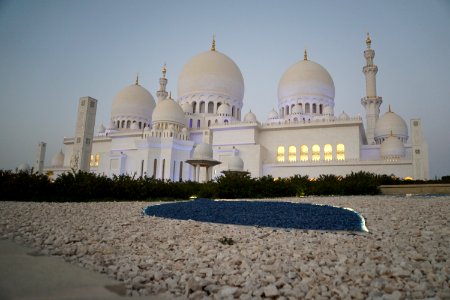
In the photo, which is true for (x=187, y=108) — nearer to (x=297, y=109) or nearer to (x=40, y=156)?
(x=297, y=109)

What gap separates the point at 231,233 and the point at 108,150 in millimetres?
40783

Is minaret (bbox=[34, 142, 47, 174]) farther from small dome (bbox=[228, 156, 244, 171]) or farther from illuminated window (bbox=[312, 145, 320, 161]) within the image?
illuminated window (bbox=[312, 145, 320, 161])

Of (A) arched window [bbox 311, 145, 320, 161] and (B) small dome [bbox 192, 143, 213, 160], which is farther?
(A) arched window [bbox 311, 145, 320, 161]

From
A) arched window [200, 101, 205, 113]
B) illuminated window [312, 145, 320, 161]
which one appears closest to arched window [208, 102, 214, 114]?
arched window [200, 101, 205, 113]

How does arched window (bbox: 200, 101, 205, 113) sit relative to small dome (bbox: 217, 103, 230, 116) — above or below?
above

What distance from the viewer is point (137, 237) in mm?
4719

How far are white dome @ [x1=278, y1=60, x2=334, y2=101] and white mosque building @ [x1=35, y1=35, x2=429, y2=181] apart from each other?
0.12m

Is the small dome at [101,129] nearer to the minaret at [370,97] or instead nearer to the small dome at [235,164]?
the small dome at [235,164]

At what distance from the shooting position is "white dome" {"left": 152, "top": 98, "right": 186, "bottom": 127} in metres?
34.5

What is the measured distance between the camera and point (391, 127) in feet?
117

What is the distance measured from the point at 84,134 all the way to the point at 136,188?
14.2 meters

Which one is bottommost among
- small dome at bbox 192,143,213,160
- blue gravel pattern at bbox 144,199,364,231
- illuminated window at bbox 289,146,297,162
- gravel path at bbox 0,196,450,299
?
gravel path at bbox 0,196,450,299

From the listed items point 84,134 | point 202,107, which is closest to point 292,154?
point 202,107

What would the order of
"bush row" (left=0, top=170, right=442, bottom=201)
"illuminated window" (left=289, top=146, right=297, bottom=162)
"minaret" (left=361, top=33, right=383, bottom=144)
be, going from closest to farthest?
"bush row" (left=0, top=170, right=442, bottom=201) → "illuminated window" (left=289, top=146, right=297, bottom=162) → "minaret" (left=361, top=33, right=383, bottom=144)
